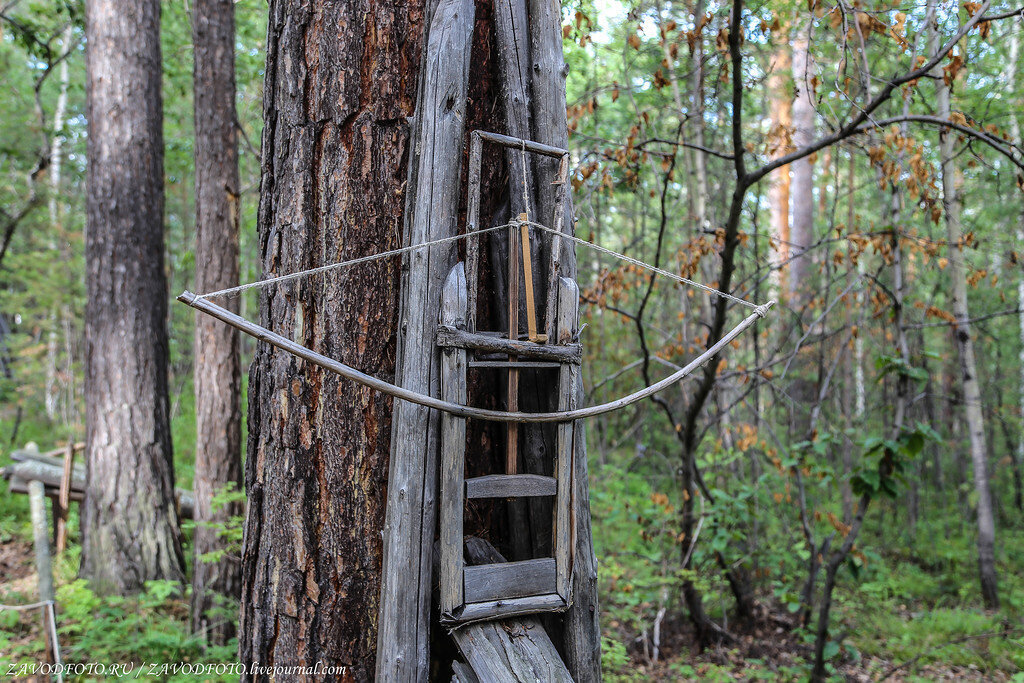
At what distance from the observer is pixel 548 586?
1.60 meters

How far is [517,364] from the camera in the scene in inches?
64.2

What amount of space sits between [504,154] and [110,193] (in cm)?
448

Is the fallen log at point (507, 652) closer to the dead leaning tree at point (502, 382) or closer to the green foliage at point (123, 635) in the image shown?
the dead leaning tree at point (502, 382)

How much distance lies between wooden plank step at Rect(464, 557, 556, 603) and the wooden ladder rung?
1.61ft

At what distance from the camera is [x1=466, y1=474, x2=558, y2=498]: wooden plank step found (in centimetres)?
157

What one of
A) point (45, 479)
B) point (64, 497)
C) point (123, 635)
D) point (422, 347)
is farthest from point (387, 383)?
point (45, 479)

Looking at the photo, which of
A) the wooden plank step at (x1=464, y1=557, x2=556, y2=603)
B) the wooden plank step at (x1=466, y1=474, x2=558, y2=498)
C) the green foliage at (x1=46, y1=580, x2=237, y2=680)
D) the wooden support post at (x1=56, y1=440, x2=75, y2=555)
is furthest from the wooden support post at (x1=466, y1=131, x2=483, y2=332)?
the wooden support post at (x1=56, y1=440, x2=75, y2=555)

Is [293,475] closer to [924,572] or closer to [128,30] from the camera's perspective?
[128,30]

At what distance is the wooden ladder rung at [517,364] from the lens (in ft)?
5.20

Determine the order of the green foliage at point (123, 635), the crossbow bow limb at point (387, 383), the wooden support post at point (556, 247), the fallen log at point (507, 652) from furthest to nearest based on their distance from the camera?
the green foliage at point (123, 635), the wooden support post at point (556, 247), the fallen log at point (507, 652), the crossbow bow limb at point (387, 383)

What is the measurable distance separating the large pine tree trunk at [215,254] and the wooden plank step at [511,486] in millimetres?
3590

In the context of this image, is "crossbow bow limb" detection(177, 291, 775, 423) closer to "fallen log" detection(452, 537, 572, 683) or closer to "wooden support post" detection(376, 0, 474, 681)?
"wooden support post" detection(376, 0, 474, 681)

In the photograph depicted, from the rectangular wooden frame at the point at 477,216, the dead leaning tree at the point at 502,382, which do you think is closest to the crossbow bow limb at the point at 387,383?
the dead leaning tree at the point at 502,382

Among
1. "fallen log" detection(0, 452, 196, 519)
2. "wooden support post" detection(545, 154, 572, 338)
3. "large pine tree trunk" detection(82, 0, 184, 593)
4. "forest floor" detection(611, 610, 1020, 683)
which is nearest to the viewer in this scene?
"wooden support post" detection(545, 154, 572, 338)
